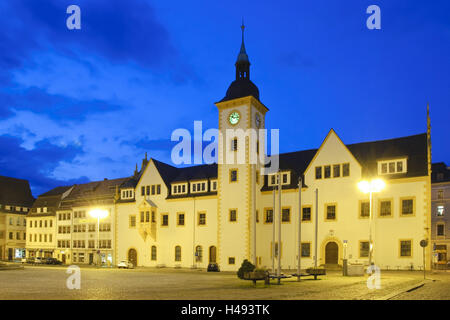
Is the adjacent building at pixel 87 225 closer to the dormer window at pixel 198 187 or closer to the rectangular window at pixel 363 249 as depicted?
the dormer window at pixel 198 187

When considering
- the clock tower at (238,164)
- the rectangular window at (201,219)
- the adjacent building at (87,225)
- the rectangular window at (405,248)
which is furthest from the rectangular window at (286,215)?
→ the adjacent building at (87,225)

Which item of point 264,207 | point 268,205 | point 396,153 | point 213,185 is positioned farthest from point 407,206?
point 213,185

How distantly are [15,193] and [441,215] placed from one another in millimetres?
87898

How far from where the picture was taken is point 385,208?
1807 inches

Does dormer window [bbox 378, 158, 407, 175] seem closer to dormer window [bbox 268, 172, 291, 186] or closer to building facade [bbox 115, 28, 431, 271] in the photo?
building facade [bbox 115, 28, 431, 271]

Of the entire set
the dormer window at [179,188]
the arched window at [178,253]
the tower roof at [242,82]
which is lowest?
the arched window at [178,253]

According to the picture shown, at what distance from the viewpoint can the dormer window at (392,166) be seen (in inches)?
1816

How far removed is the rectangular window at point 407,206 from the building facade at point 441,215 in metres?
34.8

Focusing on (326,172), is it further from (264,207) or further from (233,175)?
(233,175)

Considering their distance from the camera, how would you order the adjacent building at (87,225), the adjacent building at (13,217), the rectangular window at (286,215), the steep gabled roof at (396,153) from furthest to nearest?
the adjacent building at (13,217)
the adjacent building at (87,225)
the rectangular window at (286,215)
the steep gabled roof at (396,153)

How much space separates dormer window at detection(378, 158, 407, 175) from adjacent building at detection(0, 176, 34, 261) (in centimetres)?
7513

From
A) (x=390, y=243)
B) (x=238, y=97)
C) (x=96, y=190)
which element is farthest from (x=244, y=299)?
(x=96, y=190)
